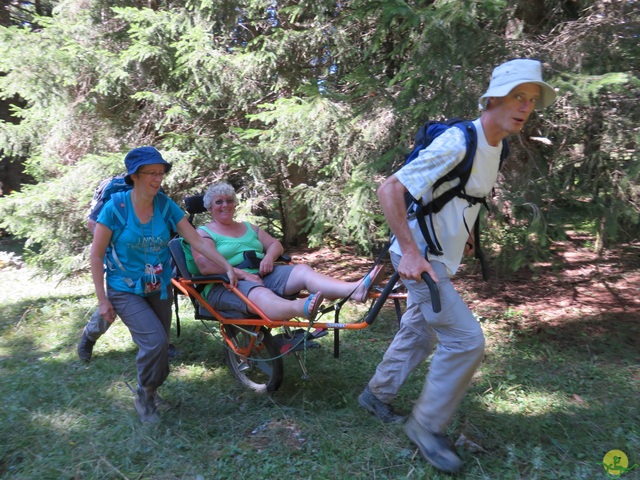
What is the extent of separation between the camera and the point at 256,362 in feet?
13.8

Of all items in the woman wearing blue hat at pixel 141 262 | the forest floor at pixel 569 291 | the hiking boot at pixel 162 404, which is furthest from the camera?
the forest floor at pixel 569 291

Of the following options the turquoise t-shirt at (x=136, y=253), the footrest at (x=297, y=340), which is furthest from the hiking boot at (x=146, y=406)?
the footrest at (x=297, y=340)

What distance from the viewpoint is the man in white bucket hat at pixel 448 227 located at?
2.57 m

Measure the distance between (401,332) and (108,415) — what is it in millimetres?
2285

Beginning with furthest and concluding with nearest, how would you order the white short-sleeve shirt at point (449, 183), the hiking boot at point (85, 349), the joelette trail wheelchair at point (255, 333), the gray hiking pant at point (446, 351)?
the hiking boot at point (85, 349), the joelette trail wheelchair at point (255, 333), the gray hiking pant at point (446, 351), the white short-sleeve shirt at point (449, 183)

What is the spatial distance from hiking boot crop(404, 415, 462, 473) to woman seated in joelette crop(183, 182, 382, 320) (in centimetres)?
92

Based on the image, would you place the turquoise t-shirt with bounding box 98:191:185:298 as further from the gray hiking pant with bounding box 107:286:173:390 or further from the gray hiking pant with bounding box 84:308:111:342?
the gray hiking pant with bounding box 84:308:111:342

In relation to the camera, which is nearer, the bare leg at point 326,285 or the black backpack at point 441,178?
the black backpack at point 441,178

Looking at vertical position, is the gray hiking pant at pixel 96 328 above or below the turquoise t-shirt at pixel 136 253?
A: below

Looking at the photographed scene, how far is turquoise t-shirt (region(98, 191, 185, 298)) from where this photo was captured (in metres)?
3.50

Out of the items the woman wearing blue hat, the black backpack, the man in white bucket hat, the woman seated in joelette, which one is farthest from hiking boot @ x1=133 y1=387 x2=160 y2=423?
the black backpack

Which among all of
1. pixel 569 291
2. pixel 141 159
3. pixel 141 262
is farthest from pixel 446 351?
pixel 569 291

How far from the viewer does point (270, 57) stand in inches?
268

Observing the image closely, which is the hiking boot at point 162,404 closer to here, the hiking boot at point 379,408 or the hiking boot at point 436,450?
the hiking boot at point 379,408
